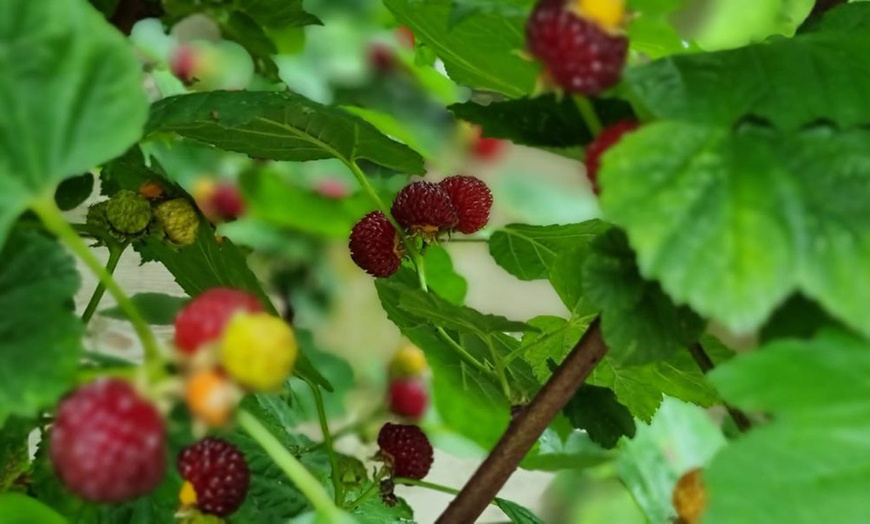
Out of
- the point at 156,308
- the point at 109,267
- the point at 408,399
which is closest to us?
the point at 109,267

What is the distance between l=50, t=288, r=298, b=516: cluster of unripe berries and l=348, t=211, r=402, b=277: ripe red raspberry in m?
0.33

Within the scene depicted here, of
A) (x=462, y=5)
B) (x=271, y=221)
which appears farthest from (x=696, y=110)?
(x=271, y=221)

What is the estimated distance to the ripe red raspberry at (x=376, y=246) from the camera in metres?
0.65

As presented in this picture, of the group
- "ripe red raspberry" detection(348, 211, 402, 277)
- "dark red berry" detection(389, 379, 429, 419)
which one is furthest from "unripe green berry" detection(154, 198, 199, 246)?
"dark red berry" detection(389, 379, 429, 419)

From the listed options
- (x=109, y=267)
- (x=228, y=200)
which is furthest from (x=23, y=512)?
(x=228, y=200)

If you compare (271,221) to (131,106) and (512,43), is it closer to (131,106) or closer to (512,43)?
(512,43)

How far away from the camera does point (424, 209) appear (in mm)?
626

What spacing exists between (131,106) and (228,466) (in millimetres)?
161

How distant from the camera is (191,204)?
2.00ft

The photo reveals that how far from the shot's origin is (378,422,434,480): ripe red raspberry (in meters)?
0.66

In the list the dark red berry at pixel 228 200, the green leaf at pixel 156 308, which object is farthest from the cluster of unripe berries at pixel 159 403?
the dark red berry at pixel 228 200

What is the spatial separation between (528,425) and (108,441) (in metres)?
0.24

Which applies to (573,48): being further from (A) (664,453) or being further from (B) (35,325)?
(A) (664,453)

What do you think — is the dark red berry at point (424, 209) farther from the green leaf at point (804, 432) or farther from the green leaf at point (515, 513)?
the green leaf at point (804, 432)
